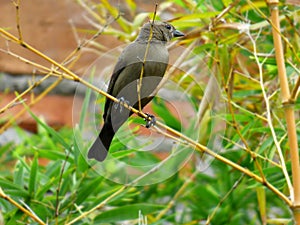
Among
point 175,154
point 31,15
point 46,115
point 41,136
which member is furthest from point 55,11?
point 175,154

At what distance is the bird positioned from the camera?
92cm

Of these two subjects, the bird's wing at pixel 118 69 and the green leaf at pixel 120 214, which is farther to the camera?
the green leaf at pixel 120 214

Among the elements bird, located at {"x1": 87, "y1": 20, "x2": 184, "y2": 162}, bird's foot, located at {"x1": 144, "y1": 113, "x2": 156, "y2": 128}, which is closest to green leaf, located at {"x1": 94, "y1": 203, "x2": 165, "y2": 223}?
bird, located at {"x1": 87, "y1": 20, "x2": 184, "y2": 162}

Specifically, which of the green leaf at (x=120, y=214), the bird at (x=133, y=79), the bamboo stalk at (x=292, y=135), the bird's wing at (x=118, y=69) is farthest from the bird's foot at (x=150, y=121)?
the green leaf at (x=120, y=214)

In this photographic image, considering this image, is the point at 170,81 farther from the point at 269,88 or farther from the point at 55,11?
the point at 55,11

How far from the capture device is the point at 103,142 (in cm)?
96

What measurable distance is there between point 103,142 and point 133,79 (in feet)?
0.30

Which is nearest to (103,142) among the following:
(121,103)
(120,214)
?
Result: (121,103)

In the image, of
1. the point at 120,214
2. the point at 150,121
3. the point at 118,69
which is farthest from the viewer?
the point at 120,214

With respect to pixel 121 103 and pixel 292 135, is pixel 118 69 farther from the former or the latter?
pixel 292 135

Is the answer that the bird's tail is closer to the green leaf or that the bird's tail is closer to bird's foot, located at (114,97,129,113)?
bird's foot, located at (114,97,129,113)

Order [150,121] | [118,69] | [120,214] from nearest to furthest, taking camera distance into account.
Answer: [150,121], [118,69], [120,214]

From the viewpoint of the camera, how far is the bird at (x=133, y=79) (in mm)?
918

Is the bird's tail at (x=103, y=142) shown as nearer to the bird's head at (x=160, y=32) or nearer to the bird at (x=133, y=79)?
the bird at (x=133, y=79)
